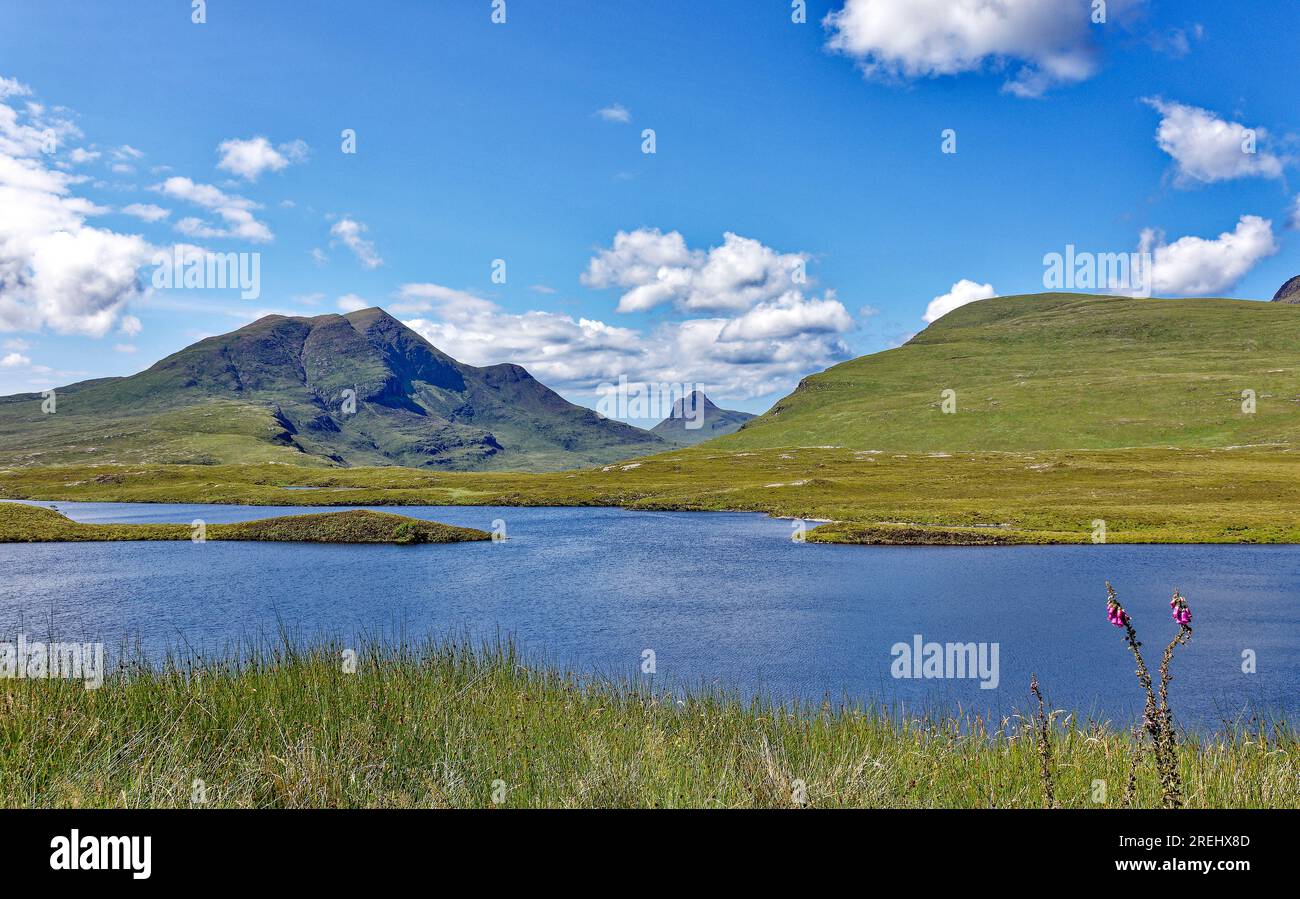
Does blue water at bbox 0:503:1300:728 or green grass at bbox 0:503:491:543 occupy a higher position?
green grass at bbox 0:503:491:543

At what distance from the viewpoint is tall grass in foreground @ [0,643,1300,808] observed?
9.62 meters

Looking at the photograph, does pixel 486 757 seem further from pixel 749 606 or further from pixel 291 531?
pixel 291 531

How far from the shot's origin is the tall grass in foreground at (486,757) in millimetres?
9617

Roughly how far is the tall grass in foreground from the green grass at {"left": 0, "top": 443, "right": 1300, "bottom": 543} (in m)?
54.2

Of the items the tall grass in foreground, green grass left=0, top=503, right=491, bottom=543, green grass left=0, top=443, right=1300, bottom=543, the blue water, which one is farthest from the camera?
green grass left=0, top=503, right=491, bottom=543

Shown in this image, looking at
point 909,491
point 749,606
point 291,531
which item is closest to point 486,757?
point 749,606

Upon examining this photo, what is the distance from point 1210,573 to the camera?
156 feet

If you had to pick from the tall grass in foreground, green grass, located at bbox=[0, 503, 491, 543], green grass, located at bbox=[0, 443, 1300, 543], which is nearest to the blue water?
green grass, located at bbox=[0, 503, 491, 543]

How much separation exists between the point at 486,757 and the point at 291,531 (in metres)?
68.8

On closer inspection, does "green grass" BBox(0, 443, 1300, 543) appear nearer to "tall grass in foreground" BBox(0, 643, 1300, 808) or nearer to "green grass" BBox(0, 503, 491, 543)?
"green grass" BBox(0, 503, 491, 543)

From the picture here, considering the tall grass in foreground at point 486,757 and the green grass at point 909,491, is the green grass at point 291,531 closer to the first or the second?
the green grass at point 909,491

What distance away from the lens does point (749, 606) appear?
132 ft
